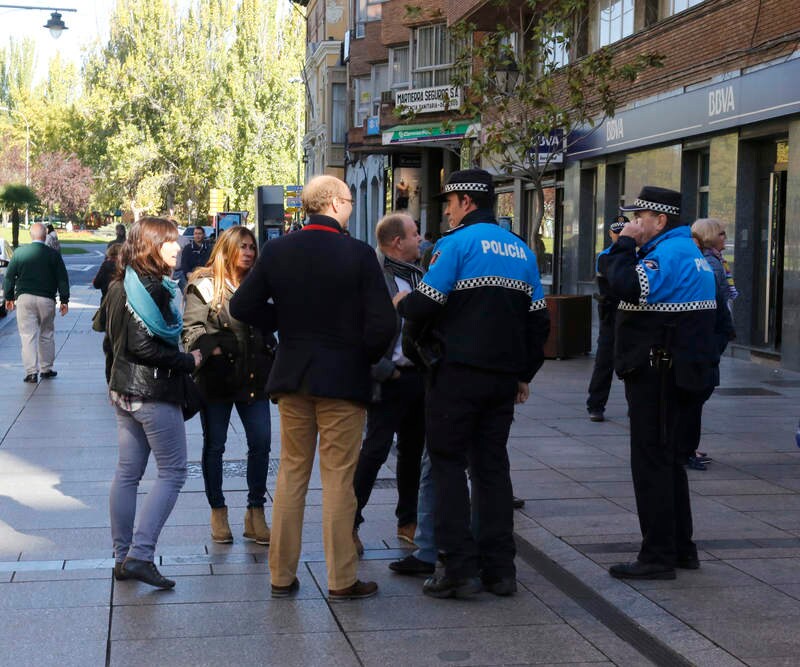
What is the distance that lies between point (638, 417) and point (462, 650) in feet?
Result: 5.01

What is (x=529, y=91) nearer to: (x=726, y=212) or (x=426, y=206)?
(x=726, y=212)

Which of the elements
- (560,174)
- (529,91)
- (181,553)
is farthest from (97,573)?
(560,174)

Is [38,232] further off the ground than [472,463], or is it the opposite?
[38,232]

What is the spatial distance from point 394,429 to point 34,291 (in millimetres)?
9266

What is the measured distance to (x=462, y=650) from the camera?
15.9 feet

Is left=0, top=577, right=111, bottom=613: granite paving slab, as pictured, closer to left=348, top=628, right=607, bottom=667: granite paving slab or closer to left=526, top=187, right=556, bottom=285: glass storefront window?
left=348, top=628, right=607, bottom=667: granite paving slab

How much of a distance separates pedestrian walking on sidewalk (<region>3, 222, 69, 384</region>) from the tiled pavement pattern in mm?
4946

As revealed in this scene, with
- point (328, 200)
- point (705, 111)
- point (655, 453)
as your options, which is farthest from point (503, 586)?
point (705, 111)

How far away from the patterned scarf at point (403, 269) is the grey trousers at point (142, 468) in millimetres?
1278

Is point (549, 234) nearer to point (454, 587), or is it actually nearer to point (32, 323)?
point (32, 323)

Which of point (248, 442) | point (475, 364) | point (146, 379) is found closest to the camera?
point (475, 364)

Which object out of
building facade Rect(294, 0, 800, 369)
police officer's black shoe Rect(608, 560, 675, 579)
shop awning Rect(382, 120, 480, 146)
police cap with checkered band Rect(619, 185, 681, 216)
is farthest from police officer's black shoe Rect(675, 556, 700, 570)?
shop awning Rect(382, 120, 480, 146)

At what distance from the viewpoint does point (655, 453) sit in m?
5.79

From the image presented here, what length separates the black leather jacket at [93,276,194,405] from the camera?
5.64 m
